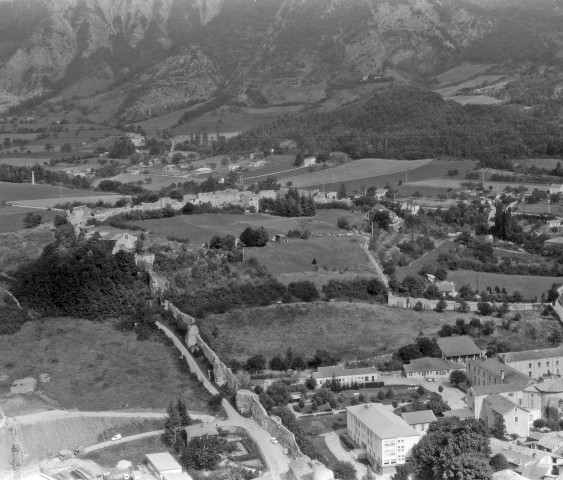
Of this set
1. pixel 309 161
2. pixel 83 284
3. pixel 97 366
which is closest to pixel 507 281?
pixel 83 284

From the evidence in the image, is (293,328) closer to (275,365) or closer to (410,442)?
(275,365)

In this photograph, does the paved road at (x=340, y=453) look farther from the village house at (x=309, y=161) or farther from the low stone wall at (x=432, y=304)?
the village house at (x=309, y=161)

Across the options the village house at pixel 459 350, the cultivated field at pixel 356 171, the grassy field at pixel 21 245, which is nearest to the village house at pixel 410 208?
the cultivated field at pixel 356 171

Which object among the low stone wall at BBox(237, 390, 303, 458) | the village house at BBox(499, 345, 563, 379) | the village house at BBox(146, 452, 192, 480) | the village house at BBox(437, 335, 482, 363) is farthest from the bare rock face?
the village house at BBox(499, 345, 563, 379)

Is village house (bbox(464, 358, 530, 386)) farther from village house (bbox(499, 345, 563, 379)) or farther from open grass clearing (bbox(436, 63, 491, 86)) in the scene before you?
open grass clearing (bbox(436, 63, 491, 86))

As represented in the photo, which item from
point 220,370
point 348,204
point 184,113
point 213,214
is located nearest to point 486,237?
point 348,204
